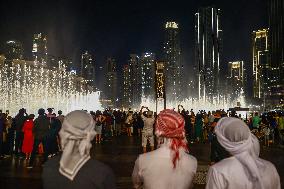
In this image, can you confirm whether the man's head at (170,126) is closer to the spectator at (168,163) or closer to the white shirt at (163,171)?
the spectator at (168,163)

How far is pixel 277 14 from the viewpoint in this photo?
18950cm

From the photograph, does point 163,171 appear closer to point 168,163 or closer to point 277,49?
point 168,163

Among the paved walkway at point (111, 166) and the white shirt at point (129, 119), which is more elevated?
the white shirt at point (129, 119)

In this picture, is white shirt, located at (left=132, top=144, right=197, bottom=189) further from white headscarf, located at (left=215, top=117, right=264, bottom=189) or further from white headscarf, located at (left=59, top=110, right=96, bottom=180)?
white headscarf, located at (left=59, top=110, right=96, bottom=180)

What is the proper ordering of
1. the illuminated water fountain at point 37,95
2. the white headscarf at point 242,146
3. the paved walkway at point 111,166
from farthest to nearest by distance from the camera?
the illuminated water fountain at point 37,95 → the paved walkway at point 111,166 → the white headscarf at point 242,146

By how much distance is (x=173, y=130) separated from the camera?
15.0 ft

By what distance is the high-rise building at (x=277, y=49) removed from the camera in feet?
542

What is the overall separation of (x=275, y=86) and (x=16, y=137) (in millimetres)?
166982

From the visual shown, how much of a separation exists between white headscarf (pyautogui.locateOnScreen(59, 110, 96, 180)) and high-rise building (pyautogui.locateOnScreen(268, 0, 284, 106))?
161234 millimetres

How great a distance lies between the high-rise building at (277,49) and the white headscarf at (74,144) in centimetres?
16123

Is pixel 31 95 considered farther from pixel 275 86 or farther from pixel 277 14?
pixel 277 14

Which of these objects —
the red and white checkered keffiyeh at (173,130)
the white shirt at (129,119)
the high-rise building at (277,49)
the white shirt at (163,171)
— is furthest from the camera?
the high-rise building at (277,49)

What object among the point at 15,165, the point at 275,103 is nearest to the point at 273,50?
the point at 275,103

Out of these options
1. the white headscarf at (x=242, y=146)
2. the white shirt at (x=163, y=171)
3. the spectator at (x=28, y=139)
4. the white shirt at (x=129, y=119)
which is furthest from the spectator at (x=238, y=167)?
the white shirt at (x=129, y=119)
